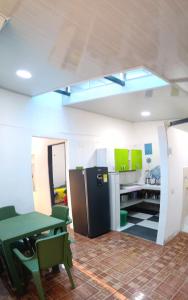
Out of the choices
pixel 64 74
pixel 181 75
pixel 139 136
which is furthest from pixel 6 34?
pixel 139 136

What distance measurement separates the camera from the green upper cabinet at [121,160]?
16.9 feet

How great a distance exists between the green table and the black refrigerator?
1131 millimetres

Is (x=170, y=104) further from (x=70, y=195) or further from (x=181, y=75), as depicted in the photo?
(x=70, y=195)

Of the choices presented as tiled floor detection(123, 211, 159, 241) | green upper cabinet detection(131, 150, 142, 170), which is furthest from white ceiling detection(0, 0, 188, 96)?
green upper cabinet detection(131, 150, 142, 170)

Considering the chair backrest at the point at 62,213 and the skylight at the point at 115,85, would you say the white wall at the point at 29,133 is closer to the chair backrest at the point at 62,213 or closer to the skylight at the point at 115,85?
the skylight at the point at 115,85

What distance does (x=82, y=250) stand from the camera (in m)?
3.44

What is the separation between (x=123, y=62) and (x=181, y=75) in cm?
86

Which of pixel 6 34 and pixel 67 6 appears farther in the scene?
pixel 6 34

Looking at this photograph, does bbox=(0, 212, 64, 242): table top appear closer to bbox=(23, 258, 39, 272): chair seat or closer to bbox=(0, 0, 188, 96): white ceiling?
bbox=(23, 258, 39, 272): chair seat

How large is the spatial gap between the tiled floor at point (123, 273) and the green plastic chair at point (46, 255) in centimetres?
42

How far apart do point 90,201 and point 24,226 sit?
5.21ft

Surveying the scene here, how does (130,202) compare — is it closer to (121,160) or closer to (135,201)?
(135,201)

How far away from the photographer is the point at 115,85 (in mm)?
3520

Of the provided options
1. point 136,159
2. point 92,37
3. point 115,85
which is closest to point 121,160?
point 136,159
